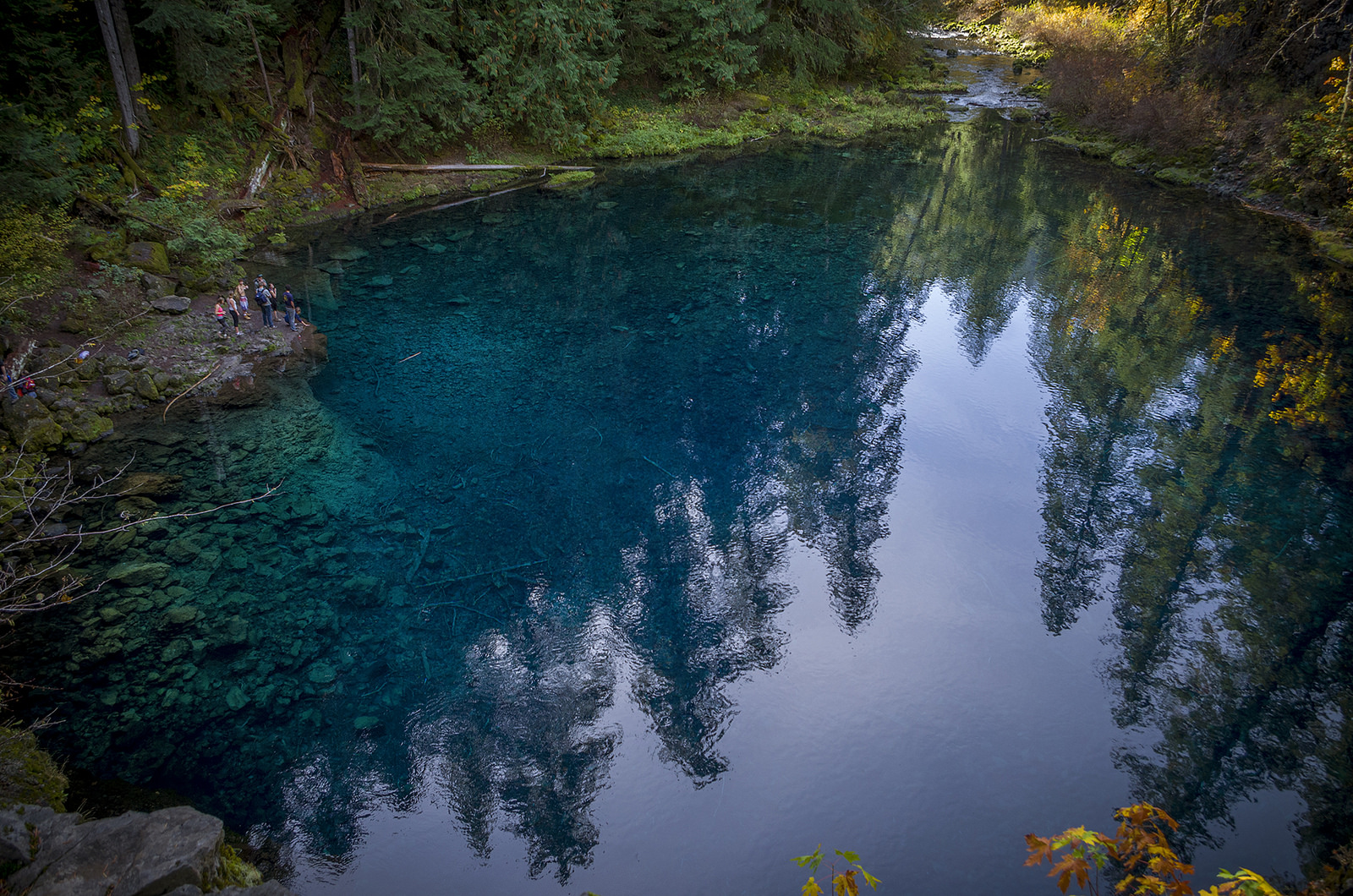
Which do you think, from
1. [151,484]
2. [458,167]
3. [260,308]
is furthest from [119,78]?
[151,484]

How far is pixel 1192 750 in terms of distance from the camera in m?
9.15

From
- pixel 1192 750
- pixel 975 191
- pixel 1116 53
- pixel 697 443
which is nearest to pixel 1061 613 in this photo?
pixel 1192 750

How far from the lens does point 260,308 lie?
58.5 feet

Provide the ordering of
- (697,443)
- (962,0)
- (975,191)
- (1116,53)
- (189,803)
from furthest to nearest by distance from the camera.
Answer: (962,0) → (1116,53) → (975,191) → (697,443) → (189,803)

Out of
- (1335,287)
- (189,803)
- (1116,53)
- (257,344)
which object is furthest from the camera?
(1116,53)

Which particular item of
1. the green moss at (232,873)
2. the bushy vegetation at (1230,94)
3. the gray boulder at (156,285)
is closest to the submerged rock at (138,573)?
the green moss at (232,873)

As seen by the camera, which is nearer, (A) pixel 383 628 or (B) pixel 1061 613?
(A) pixel 383 628

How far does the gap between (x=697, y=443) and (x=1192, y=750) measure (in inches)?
369

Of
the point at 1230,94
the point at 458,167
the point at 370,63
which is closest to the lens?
the point at 370,63

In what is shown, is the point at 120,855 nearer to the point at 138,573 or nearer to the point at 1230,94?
the point at 138,573

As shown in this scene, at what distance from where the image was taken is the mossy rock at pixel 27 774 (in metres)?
7.18

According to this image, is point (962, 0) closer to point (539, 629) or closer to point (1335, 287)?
point (1335, 287)

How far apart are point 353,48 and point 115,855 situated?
25554mm

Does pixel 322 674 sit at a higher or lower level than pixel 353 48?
lower
